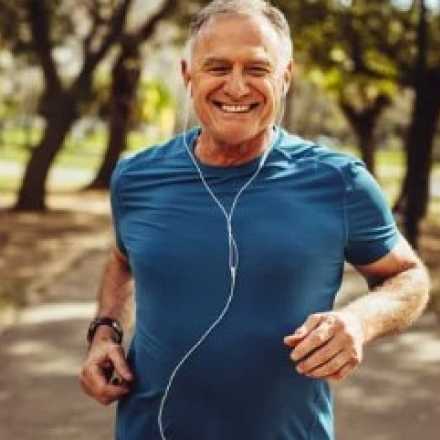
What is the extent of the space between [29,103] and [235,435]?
59.3 metres

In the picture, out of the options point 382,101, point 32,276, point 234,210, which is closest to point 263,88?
point 234,210

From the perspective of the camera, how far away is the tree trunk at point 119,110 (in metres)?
25.1

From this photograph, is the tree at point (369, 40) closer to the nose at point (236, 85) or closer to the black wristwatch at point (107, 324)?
the black wristwatch at point (107, 324)

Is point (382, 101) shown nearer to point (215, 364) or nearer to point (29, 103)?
point (215, 364)

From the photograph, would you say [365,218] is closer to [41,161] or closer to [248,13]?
[248,13]

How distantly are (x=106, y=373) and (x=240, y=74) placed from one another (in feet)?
2.70

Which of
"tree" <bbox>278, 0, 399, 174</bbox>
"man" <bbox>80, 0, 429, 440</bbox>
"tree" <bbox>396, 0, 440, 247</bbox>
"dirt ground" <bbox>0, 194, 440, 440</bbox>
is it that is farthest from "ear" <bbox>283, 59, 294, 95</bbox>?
"tree" <bbox>278, 0, 399, 174</bbox>

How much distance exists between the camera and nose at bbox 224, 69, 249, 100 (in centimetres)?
224

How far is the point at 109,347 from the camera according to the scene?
244cm

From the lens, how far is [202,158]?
2.35 meters

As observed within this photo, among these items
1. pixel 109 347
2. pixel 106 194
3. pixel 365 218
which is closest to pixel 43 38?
pixel 106 194

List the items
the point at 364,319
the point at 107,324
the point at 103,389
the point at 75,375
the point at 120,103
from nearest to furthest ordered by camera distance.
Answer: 1. the point at 364,319
2. the point at 103,389
3. the point at 107,324
4. the point at 75,375
5. the point at 120,103

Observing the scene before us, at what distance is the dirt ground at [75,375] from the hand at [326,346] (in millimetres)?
3284

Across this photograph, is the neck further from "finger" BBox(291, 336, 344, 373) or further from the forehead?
"finger" BBox(291, 336, 344, 373)
